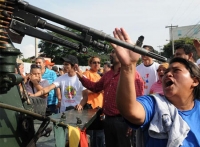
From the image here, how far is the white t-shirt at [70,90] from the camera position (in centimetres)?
601

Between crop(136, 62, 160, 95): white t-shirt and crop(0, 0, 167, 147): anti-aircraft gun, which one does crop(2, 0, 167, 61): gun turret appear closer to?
crop(0, 0, 167, 147): anti-aircraft gun

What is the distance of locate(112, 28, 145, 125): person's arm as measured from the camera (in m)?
2.00

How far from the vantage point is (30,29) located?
2.17 m

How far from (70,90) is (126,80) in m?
4.10

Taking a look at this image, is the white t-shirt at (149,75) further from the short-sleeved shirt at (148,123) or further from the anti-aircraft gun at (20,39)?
the anti-aircraft gun at (20,39)

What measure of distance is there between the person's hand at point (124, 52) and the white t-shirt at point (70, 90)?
13.0ft

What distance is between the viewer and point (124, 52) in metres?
2.01

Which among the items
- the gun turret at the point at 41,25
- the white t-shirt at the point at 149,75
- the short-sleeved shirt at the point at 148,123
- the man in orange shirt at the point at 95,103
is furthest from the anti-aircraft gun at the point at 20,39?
the white t-shirt at the point at 149,75

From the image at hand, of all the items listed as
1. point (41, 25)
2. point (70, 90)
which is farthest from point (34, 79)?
point (41, 25)

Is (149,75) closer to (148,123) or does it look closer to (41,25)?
(148,123)

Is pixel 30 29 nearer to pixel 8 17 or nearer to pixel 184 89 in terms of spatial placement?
pixel 8 17

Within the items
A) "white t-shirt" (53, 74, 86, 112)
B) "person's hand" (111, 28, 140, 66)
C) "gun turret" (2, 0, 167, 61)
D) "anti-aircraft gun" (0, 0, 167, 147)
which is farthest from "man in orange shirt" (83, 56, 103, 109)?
"person's hand" (111, 28, 140, 66)

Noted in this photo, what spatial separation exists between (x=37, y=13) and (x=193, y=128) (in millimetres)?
1345

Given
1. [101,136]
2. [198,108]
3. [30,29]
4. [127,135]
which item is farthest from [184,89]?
[101,136]
